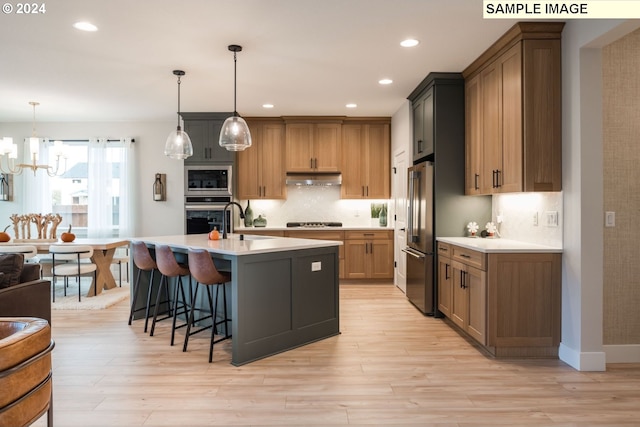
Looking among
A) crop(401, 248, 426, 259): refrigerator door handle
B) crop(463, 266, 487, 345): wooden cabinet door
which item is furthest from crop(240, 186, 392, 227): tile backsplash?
crop(463, 266, 487, 345): wooden cabinet door

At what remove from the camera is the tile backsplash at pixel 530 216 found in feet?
11.2

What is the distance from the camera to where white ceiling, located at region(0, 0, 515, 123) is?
3125 millimetres

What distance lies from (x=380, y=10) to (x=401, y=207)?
3.53m

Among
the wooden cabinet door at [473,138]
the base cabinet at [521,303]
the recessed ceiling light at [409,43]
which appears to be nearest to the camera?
the base cabinet at [521,303]

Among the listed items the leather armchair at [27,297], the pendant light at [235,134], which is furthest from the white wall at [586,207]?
the leather armchair at [27,297]

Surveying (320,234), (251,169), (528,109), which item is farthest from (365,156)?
(528,109)

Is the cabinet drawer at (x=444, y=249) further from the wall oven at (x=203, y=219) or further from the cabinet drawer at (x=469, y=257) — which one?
the wall oven at (x=203, y=219)

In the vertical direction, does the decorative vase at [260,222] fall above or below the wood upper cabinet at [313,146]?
below

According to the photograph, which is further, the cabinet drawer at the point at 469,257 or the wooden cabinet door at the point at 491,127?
the wooden cabinet door at the point at 491,127

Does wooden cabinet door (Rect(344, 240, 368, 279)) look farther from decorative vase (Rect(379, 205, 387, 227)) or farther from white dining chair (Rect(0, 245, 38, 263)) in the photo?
white dining chair (Rect(0, 245, 38, 263))

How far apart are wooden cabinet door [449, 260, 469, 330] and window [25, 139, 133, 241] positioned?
555 cm

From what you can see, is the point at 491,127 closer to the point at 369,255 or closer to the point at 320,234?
the point at 369,255

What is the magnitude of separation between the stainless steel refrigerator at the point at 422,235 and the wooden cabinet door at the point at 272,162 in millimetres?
2542

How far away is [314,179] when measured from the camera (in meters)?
6.88
